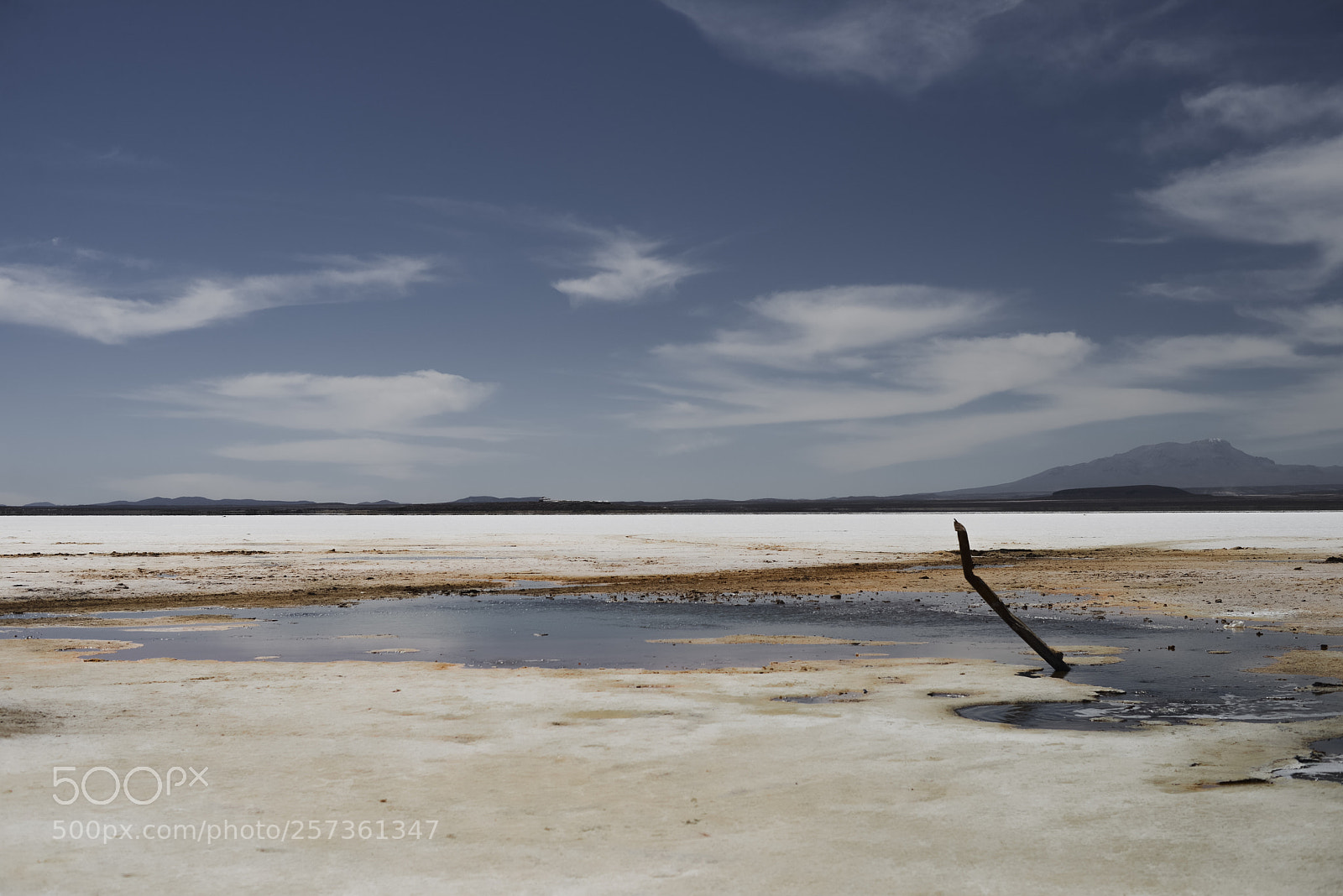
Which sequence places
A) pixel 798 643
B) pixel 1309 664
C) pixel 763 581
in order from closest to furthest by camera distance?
1. pixel 1309 664
2. pixel 798 643
3. pixel 763 581

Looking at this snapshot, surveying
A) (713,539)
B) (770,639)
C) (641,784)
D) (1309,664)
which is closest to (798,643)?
(770,639)

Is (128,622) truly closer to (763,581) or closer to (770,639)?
(770,639)

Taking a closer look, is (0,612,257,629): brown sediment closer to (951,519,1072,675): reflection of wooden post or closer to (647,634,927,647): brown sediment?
(647,634,927,647): brown sediment

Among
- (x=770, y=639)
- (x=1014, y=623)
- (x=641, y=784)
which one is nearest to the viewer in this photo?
(x=641, y=784)

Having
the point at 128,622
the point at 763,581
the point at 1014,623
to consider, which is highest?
the point at 1014,623

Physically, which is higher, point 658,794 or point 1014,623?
point 1014,623

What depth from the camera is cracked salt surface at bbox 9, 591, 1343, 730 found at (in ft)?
40.2

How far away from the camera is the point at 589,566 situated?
130ft

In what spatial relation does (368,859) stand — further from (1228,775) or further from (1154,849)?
(1228,775)

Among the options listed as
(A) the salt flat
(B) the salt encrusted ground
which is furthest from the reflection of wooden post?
(A) the salt flat

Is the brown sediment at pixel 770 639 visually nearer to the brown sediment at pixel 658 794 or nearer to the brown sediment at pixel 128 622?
the brown sediment at pixel 658 794

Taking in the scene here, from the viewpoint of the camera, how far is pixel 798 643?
1847 centimetres

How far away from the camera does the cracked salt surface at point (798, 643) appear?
12.3 metres

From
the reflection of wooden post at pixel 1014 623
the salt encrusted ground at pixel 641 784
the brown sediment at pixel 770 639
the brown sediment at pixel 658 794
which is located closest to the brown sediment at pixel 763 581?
the reflection of wooden post at pixel 1014 623
